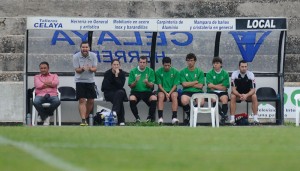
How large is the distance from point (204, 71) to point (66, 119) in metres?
3.54

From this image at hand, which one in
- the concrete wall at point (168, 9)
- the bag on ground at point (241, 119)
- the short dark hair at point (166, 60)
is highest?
the concrete wall at point (168, 9)

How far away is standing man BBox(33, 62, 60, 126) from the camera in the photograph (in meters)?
21.0

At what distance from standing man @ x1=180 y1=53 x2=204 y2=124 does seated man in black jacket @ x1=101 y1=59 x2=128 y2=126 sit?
137 centimetres

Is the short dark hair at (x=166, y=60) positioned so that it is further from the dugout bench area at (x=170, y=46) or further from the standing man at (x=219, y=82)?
the standing man at (x=219, y=82)

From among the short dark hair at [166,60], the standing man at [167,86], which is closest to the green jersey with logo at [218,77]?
the standing man at [167,86]

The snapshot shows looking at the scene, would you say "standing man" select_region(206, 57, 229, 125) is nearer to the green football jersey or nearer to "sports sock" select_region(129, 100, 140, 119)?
the green football jersey

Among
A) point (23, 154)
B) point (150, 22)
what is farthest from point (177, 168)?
point (150, 22)

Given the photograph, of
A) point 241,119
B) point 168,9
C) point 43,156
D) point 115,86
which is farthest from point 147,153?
point 168,9

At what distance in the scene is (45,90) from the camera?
2108cm

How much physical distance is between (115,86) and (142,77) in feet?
2.17

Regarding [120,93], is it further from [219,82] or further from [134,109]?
[219,82]

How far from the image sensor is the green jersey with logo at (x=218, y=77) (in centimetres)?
2195

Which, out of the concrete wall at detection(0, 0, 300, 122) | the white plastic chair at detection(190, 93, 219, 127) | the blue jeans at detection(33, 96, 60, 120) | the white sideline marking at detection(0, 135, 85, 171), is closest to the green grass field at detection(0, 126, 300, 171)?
the white sideline marking at detection(0, 135, 85, 171)

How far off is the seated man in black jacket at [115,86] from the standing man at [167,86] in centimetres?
83
